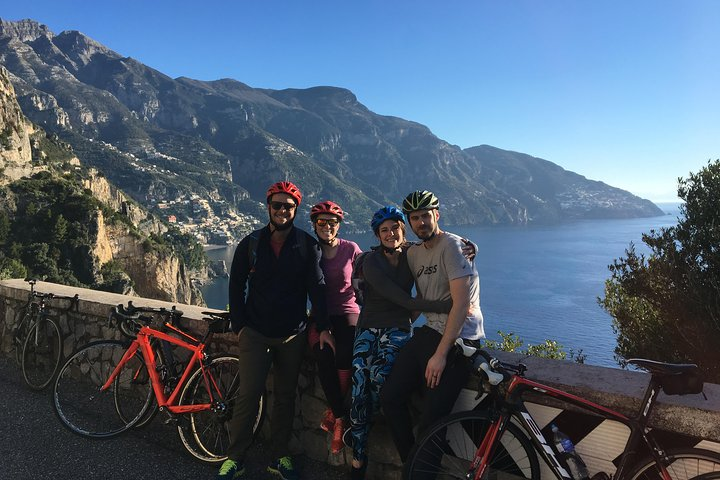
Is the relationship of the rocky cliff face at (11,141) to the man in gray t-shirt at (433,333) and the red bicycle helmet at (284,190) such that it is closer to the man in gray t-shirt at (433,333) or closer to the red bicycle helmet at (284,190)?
the red bicycle helmet at (284,190)

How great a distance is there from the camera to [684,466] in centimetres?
216

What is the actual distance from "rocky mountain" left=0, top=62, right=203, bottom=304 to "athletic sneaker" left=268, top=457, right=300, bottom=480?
50.0m

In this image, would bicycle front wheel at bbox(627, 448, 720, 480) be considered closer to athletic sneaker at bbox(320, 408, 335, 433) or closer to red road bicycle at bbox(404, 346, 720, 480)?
red road bicycle at bbox(404, 346, 720, 480)

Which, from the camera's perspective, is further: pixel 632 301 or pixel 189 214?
pixel 189 214

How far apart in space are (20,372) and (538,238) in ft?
580

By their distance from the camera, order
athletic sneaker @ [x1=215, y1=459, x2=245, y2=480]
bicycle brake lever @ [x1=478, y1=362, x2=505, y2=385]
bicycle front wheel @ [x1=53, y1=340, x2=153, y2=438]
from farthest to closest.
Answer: bicycle front wheel @ [x1=53, y1=340, x2=153, y2=438]
athletic sneaker @ [x1=215, y1=459, x2=245, y2=480]
bicycle brake lever @ [x1=478, y1=362, x2=505, y2=385]

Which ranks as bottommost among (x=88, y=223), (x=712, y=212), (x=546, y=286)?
(x=546, y=286)

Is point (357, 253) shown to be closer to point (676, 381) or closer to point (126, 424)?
point (676, 381)

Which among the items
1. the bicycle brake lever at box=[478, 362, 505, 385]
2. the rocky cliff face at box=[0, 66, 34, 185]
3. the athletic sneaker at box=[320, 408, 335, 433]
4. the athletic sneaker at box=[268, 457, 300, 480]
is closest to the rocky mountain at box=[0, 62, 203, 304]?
the rocky cliff face at box=[0, 66, 34, 185]

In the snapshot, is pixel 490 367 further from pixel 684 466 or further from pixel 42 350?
pixel 42 350

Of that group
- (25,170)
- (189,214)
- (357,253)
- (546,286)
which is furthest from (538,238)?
(357,253)

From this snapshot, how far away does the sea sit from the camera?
54.6 metres

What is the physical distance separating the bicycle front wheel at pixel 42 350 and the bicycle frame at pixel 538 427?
Answer: 490cm

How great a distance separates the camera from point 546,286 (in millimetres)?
82562
